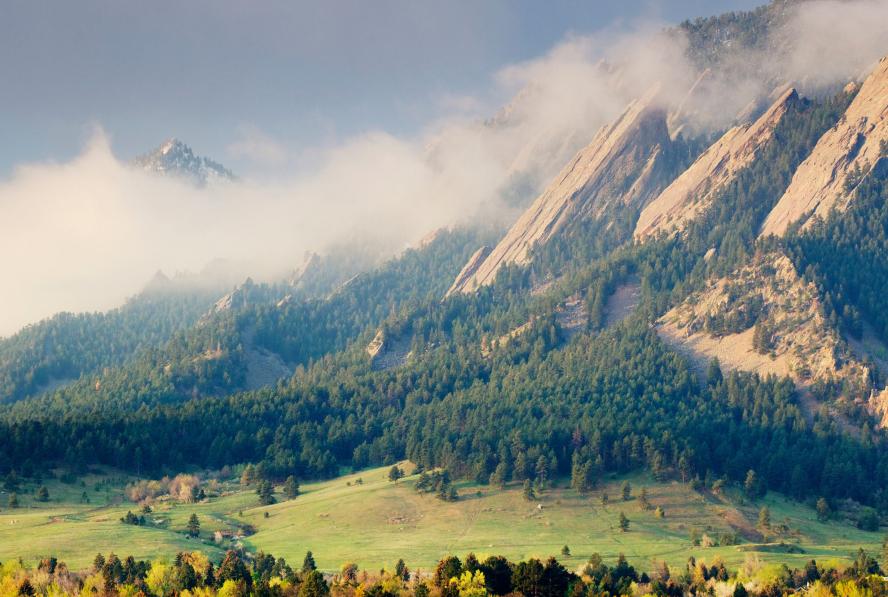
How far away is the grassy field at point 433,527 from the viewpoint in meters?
148

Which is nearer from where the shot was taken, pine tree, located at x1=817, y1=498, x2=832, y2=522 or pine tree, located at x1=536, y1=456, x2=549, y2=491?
pine tree, located at x1=817, y1=498, x2=832, y2=522

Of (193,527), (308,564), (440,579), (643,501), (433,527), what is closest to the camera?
(440,579)

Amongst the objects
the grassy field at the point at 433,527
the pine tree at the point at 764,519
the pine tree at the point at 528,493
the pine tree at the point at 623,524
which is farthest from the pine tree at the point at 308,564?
the pine tree at the point at 764,519

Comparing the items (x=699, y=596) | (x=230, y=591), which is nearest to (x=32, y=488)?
(x=230, y=591)

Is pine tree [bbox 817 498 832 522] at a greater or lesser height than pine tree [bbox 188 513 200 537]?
lesser

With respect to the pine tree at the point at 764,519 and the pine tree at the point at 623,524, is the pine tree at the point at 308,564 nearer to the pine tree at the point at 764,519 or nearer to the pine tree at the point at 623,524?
the pine tree at the point at 623,524

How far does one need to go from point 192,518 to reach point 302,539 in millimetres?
Answer: 18851

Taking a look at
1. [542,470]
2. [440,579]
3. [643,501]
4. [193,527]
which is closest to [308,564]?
[440,579]

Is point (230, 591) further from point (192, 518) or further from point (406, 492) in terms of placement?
point (406, 492)

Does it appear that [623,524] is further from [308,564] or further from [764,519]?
[308,564]

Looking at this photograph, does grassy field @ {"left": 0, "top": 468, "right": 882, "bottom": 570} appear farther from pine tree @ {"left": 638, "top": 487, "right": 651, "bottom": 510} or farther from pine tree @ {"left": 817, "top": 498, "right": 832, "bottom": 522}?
pine tree @ {"left": 817, "top": 498, "right": 832, "bottom": 522}

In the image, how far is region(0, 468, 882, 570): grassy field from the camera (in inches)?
5837

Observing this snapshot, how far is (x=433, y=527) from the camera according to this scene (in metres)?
172

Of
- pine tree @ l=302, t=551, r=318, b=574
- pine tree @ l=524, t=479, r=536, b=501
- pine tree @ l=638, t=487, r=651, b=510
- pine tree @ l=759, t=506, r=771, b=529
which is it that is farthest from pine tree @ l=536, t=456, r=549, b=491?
pine tree @ l=302, t=551, r=318, b=574
